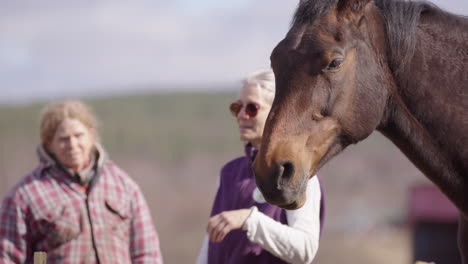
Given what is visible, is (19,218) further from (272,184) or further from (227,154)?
(227,154)

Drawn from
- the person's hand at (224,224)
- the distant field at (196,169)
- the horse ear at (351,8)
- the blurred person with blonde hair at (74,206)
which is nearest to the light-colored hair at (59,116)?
the blurred person with blonde hair at (74,206)

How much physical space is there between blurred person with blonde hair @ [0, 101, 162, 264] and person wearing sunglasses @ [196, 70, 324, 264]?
0.74 m

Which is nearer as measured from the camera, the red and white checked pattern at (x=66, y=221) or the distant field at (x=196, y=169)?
the red and white checked pattern at (x=66, y=221)

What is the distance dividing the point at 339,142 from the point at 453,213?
45.9 ft

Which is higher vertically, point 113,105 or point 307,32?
point 307,32

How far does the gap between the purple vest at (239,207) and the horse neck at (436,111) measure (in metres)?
0.89

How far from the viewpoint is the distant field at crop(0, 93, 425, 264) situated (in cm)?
3856

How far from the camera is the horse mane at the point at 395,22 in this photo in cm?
393

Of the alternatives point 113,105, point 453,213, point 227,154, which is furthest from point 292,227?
point 113,105

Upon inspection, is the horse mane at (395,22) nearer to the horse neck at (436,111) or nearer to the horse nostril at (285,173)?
the horse neck at (436,111)

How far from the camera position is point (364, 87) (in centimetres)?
390

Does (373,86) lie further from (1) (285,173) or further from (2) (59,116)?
(2) (59,116)

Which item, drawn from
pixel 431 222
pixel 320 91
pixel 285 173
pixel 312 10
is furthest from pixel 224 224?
pixel 431 222

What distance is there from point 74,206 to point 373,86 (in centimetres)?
227
